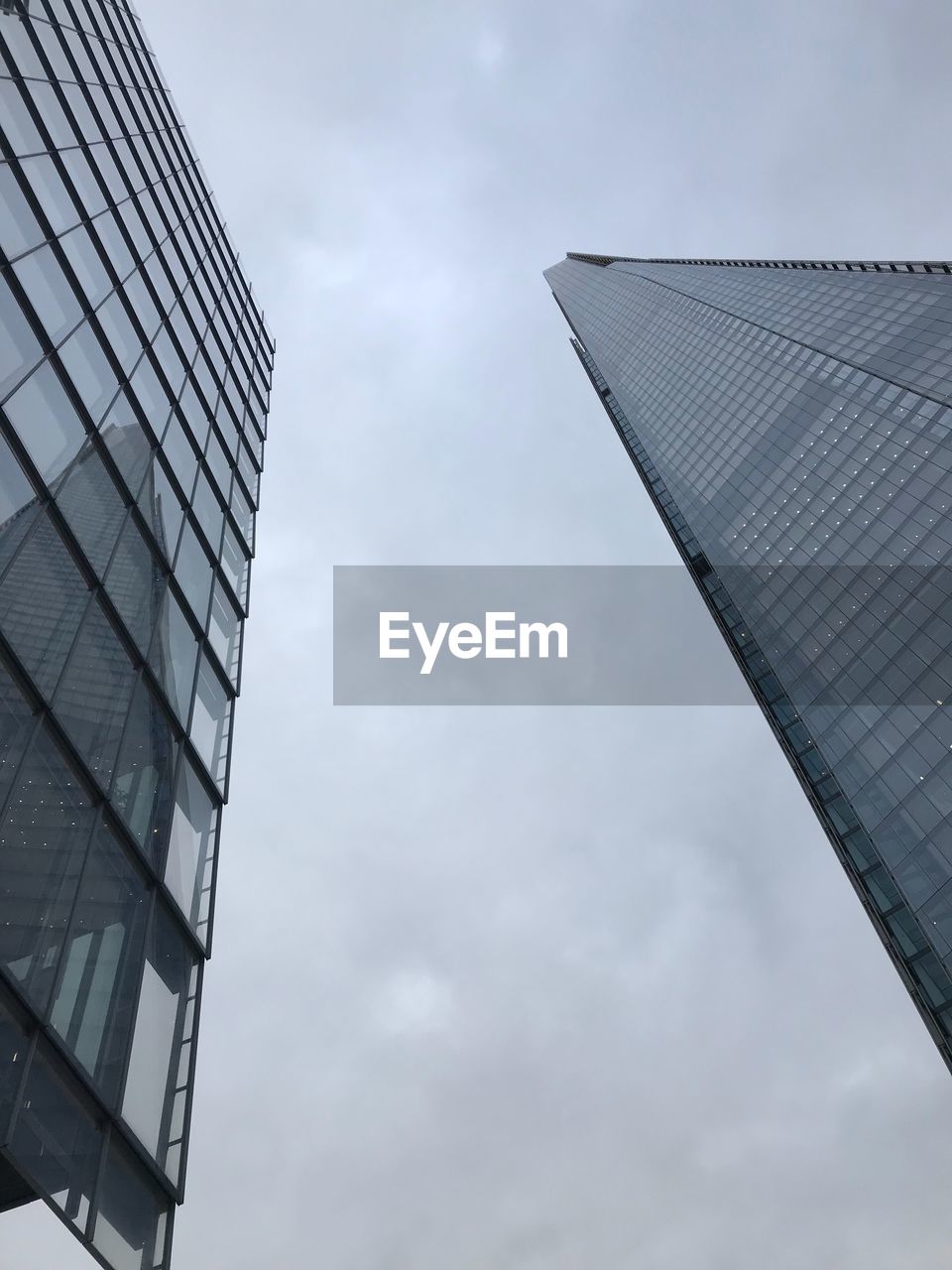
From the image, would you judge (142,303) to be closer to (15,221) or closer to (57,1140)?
(15,221)

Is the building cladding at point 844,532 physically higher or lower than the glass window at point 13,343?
higher

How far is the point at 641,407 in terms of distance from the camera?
112 meters

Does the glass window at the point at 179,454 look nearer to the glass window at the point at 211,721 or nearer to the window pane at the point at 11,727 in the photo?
the glass window at the point at 211,721

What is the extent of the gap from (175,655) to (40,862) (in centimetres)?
662

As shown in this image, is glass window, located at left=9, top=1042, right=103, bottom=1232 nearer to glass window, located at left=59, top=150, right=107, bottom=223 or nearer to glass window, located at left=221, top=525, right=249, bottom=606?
glass window, located at left=221, top=525, right=249, bottom=606

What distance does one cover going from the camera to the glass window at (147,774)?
1380 centimetres

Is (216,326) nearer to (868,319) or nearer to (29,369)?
(29,369)

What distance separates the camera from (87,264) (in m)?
18.4

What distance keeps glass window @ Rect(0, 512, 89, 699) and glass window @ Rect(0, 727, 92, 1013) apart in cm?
105

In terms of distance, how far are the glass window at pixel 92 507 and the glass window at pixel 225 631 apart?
4323 millimetres

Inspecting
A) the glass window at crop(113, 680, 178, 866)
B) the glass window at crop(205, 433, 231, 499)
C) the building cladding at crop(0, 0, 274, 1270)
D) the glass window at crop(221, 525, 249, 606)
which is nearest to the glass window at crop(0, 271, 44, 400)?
the building cladding at crop(0, 0, 274, 1270)

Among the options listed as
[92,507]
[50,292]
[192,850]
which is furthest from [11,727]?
[50,292]

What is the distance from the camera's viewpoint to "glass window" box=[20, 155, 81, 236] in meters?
16.8

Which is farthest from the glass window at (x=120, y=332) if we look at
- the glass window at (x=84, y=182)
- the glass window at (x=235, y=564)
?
the glass window at (x=235, y=564)
